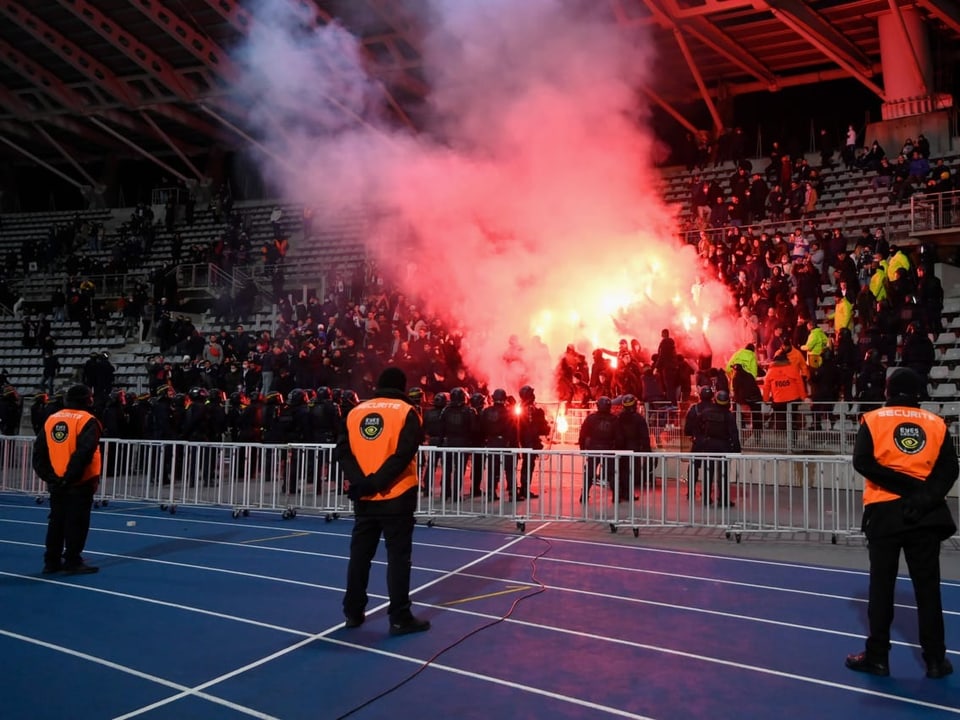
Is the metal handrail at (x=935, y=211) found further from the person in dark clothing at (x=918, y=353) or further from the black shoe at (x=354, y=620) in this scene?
the black shoe at (x=354, y=620)

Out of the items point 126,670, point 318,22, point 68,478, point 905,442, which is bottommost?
point 126,670

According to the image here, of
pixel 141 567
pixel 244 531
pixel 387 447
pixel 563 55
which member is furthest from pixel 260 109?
pixel 387 447

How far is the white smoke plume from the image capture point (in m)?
18.7

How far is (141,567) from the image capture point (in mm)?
7148

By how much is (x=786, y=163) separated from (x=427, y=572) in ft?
53.2

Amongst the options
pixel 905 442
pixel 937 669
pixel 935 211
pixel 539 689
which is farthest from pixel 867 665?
pixel 935 211

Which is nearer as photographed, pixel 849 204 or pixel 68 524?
pixel 68 524

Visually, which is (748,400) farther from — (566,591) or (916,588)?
(916,588)

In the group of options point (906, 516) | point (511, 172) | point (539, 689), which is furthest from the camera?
point (511, 172)

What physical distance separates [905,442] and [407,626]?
Result: 3064 millimetres

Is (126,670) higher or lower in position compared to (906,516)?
lower

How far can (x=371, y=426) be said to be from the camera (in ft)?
17.0

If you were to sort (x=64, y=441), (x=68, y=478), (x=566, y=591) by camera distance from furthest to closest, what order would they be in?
(x=64, y=441) < (x=68, y=478) < (x=566, y=591)

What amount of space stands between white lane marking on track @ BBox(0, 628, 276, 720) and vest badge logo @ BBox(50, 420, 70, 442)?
2292mm
